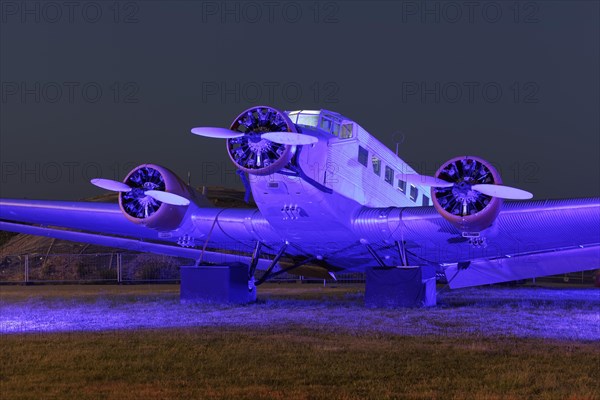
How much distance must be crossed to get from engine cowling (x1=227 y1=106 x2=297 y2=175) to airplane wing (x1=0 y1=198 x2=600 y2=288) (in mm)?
3070

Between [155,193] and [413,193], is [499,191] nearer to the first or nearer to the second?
[413,193]

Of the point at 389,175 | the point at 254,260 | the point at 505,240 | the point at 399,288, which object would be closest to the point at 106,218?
the point at 254,260

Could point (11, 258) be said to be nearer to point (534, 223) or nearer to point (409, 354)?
point (534, 223)

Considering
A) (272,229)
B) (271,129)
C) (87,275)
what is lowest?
(87,275)

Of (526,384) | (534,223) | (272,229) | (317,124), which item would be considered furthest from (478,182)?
(526,384)

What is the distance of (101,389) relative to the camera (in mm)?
7469

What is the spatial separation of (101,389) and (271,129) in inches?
390

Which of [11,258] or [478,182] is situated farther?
[11,258]

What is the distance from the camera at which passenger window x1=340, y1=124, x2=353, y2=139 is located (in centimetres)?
1880

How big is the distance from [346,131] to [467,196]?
12.1 feet

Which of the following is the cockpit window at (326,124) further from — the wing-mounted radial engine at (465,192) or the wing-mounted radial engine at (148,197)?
the wing-mounted radial engine at (148,197)

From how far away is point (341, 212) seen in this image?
18.4 metres

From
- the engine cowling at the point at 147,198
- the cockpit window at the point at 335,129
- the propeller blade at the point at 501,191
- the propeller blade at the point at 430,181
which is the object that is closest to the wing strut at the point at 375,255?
the cockpit window at the point at 335,129

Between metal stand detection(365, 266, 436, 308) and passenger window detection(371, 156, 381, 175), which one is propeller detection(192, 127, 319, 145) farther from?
metal stand detection(365, 266, 436, 308)
